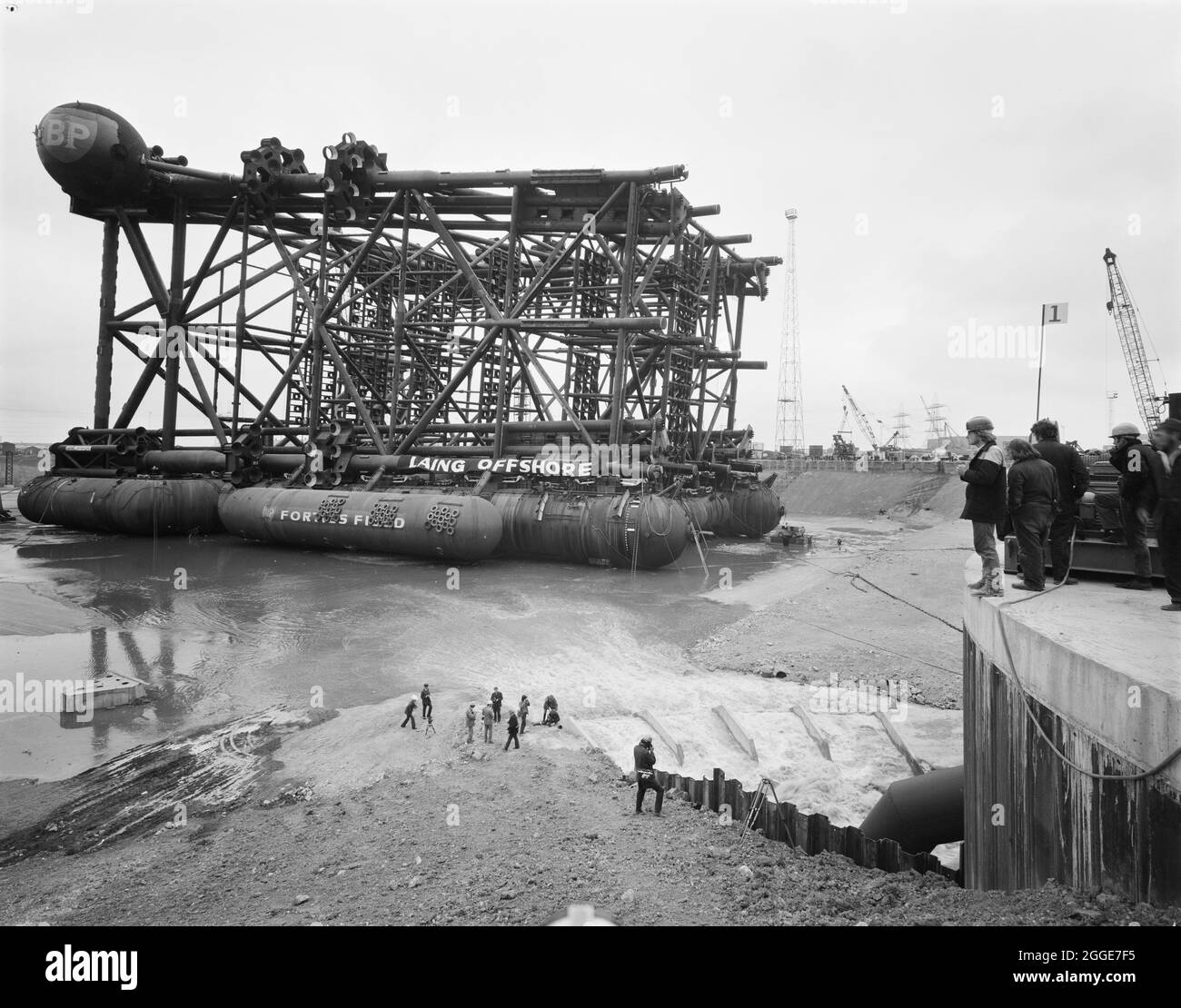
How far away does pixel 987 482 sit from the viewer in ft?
19.3

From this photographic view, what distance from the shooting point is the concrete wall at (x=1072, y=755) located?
3416 millimetres

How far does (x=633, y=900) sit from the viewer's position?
4.60m

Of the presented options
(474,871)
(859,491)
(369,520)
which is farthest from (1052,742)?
(859,491)

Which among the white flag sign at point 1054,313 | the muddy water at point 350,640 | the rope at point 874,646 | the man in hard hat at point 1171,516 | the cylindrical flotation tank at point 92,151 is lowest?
the muddy water at point 350,640

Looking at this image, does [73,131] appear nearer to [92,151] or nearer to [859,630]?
[92,151]

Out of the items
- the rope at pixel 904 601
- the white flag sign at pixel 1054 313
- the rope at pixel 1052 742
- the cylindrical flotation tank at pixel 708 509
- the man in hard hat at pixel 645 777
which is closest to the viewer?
the rope at pixel 1052 742

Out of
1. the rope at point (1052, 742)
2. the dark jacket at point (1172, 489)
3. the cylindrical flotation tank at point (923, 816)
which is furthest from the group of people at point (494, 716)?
the dark jacket at point (1172, 489)

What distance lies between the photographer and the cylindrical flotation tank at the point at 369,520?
60.7ft

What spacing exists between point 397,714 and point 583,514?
36.6 ft

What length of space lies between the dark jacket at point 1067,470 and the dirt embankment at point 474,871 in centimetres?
360

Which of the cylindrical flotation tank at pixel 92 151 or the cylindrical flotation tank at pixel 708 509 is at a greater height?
the cylindrical flotation tank at pixel 92 151

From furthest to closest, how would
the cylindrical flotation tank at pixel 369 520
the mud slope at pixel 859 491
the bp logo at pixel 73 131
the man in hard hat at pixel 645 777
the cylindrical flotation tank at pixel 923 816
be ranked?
the mud slope at pixel 859 491 → the bp logo at pixel 73 131 → the cylindrical flotation tank at pixel 369 520 → the cylindrical flotation tank at pixel 923 816 → the man in hard hat at pixel 645 777

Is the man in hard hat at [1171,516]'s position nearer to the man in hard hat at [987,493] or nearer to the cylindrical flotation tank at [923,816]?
the man in hard hat at [987,493]

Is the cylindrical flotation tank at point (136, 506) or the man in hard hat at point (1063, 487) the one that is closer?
the man in hard hat at point (1063, 487)
